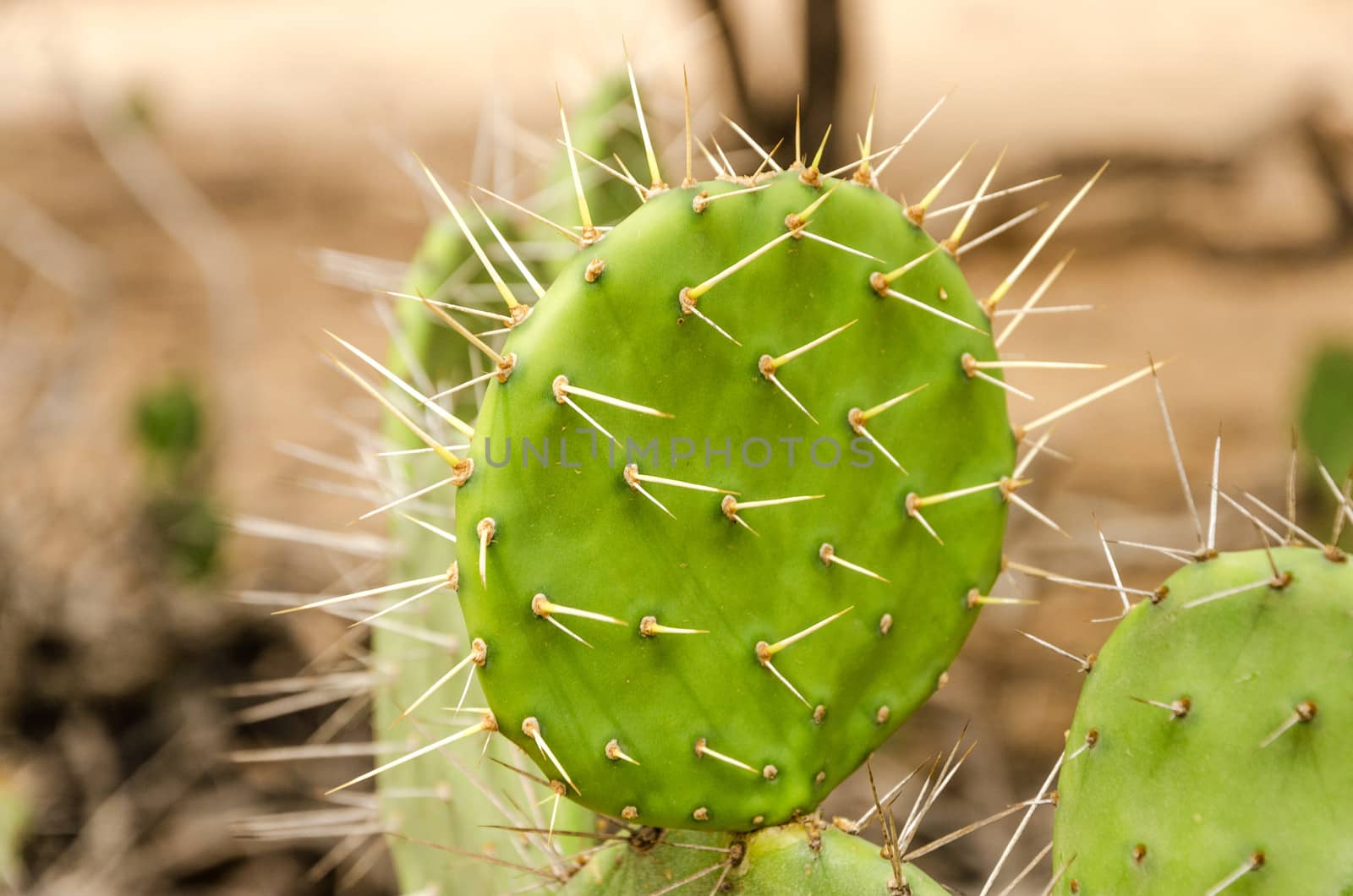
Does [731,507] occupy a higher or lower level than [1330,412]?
higher

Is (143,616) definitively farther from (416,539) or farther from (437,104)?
(437,104)

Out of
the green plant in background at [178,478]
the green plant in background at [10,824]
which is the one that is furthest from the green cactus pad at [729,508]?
the green plant in background at [178,478]

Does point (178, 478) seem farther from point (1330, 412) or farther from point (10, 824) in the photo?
point (1330, 412)

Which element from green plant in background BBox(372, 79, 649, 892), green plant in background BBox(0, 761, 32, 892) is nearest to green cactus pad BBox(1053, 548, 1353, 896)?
green plant in background BBox(372, 79, 649, 892)

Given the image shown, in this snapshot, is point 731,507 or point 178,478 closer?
point 731,507

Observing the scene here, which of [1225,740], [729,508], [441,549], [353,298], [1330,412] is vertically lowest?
[353,298]

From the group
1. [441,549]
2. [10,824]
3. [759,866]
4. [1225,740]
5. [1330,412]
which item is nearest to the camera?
[1225,740]

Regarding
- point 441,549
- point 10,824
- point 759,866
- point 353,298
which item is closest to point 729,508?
point 759,866
